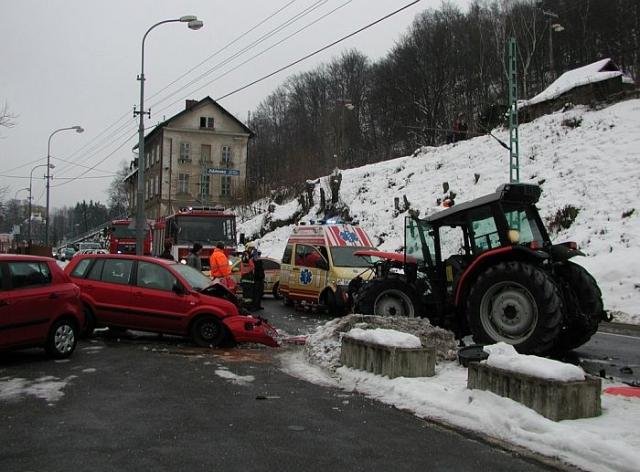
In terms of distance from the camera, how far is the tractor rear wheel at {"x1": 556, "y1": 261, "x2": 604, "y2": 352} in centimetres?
838

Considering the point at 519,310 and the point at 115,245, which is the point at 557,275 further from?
the point at 115,245

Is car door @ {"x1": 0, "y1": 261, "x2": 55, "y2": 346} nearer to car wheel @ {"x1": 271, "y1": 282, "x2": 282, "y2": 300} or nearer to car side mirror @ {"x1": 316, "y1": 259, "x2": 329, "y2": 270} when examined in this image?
car side mirror @ {"x1": 316, "y1": 259, "x2": 329, "y2": 270}

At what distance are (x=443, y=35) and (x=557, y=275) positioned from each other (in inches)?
2385

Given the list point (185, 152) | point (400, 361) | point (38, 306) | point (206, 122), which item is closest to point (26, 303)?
point (38, 306)

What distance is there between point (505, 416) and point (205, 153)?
6719cm

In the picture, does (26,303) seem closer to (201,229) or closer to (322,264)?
(322,264)

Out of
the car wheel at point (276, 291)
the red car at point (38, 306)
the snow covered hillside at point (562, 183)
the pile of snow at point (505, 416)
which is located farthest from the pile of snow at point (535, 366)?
the car wheel at point (276, 291)

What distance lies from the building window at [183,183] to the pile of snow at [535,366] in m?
65.2

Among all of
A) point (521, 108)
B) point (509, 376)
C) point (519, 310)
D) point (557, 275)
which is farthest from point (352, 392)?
point (521, 108)

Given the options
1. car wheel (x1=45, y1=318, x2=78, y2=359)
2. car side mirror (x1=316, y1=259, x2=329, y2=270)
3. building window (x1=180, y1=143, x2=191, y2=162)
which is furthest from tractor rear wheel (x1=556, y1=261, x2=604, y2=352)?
building window (x1=180, y1=143, x2=191, y2=162)

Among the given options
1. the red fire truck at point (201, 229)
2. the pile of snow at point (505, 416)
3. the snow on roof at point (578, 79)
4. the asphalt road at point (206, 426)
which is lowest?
the asphalt road at point (206, 426)

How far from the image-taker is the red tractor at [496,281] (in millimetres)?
8109

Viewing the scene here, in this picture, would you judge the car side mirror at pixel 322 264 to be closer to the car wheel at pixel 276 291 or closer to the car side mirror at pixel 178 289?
the car side mirror at pixel 178 289

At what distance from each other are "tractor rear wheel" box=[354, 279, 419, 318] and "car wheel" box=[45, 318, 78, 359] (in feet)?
15.4
